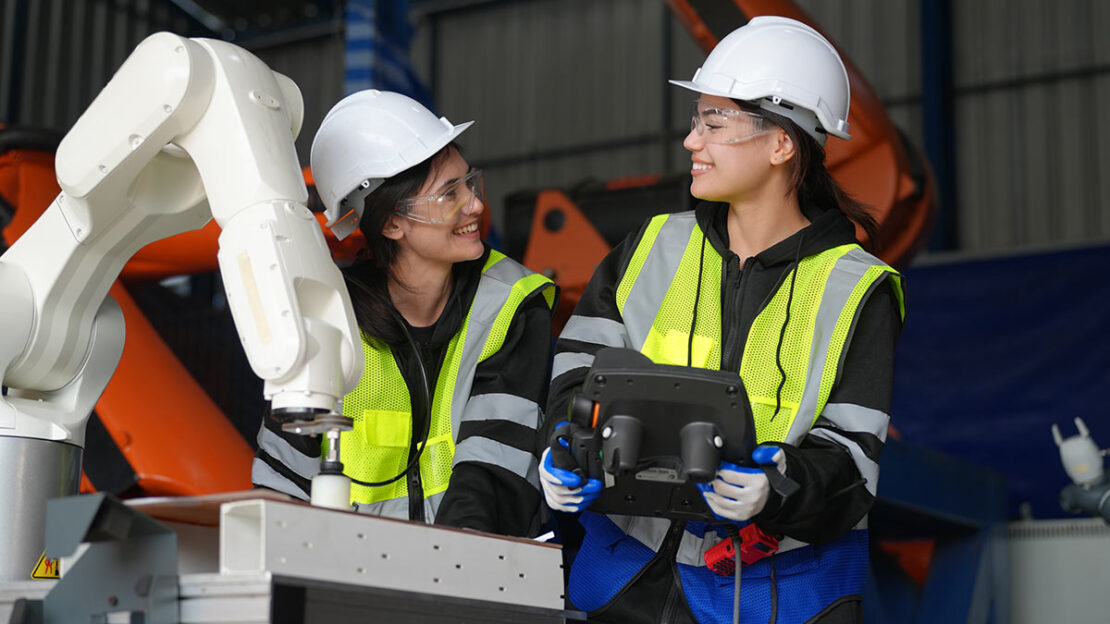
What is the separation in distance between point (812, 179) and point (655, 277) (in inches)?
14.9

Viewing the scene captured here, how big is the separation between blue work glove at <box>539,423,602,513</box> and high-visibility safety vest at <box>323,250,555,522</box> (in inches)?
17.1

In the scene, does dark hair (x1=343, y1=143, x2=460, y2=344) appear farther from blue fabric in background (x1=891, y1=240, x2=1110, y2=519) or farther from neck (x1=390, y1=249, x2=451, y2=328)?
blue fabric in background (x1=891, y1=240, x2=1110, y2=519)

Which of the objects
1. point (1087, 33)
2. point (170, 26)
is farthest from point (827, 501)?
point (170, 26)

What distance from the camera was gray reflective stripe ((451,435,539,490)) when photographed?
239cm

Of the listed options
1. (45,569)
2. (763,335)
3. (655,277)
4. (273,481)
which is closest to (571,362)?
(655,277)

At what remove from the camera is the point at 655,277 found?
236 centimetres

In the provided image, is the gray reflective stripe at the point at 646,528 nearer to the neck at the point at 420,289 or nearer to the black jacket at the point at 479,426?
the black jacket at the point at 479,426

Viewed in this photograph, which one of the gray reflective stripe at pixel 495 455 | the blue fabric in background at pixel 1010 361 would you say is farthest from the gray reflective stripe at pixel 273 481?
the blue fabric in background at pixel 1010 361

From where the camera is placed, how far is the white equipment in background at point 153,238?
168cm

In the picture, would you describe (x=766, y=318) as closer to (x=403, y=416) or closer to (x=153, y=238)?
(x=403, y=416)

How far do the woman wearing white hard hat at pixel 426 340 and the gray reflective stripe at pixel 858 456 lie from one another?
2.01 feet

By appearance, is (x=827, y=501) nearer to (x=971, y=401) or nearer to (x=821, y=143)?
(x=821, y=143)

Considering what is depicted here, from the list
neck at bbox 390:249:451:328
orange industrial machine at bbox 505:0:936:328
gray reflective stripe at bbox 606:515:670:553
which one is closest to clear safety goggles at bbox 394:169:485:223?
neck at bbox 390:249:451:328

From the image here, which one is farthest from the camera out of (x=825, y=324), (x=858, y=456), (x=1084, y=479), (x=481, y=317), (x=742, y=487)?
(x=1084, y=479)
